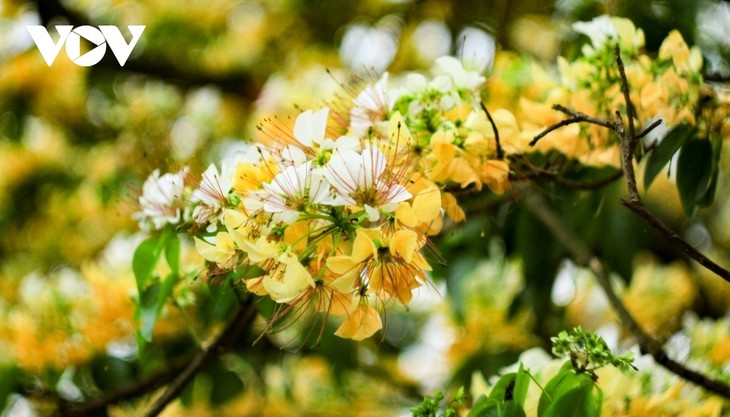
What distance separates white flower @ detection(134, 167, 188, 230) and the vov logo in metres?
0.49

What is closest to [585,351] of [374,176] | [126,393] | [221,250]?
[374,176]

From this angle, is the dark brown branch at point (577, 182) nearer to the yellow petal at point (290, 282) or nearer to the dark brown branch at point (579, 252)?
the dark brown branch at point (579, 252)

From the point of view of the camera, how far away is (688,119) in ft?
3.73

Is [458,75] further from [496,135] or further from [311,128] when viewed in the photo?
[311,128]

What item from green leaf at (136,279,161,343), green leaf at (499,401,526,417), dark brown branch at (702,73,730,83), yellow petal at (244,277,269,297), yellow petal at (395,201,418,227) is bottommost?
green leaf at (136,279,161,343)

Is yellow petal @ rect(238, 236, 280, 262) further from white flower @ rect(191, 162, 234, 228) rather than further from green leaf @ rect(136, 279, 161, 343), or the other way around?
green leaf @ rect(136, 279, 161, 343)

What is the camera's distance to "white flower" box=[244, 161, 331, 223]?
82 centimetres

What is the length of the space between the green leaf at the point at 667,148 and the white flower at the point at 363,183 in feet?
1.51

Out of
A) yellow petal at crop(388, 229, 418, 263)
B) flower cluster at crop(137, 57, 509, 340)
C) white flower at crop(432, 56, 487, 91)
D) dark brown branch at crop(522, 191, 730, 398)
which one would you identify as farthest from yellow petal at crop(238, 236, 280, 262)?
dark brown branch at crop(522, 191, 730, 398)

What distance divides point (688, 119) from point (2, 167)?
2201 millimetres

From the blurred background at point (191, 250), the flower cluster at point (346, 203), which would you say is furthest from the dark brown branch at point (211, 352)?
the flower cluster at point (346, 203)

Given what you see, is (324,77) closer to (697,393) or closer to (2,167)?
(2,167)

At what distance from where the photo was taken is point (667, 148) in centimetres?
115

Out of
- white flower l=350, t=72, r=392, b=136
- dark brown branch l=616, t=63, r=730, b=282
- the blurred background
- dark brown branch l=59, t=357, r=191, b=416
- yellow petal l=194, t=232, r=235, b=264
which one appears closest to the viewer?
dark brown branch l=616, t=63, r=730, b=282
